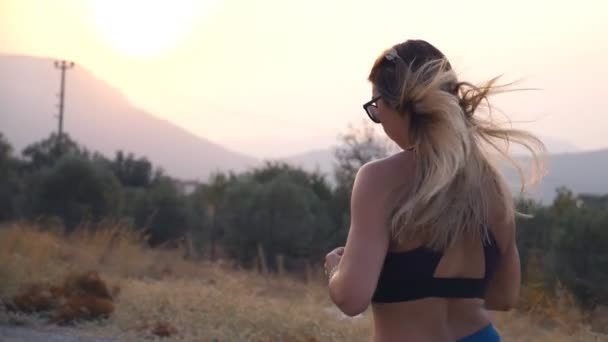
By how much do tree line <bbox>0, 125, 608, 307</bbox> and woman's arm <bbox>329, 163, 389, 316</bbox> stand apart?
40.6 feet

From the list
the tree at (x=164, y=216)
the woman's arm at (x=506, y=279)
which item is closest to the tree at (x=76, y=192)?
the tree at (x=164, y=216)

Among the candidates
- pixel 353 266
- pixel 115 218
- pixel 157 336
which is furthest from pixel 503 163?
pixel 115 218

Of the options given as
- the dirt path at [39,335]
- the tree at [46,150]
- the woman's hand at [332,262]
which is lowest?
the dirt path at [39,335]

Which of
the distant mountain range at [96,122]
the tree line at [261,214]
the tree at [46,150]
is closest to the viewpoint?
the tree line at [261,214]

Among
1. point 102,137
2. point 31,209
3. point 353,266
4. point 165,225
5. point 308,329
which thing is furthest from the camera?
point 102,137

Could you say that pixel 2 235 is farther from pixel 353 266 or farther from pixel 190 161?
pixel 190 161

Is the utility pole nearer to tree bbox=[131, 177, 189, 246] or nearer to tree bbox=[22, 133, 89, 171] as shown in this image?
tree bbox=[22, 133, 89, 171]

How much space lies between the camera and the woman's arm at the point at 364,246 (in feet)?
7.91

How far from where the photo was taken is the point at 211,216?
27.6 metres

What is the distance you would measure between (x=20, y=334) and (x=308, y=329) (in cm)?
280

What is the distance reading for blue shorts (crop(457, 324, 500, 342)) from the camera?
256cm

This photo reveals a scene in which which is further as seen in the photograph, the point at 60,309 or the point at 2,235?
the point at 2,235

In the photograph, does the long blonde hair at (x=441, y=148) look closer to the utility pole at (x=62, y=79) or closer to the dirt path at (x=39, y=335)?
the dirt path at (x=39, y=335)

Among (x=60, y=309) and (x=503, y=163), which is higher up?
(x=503, y=163)
